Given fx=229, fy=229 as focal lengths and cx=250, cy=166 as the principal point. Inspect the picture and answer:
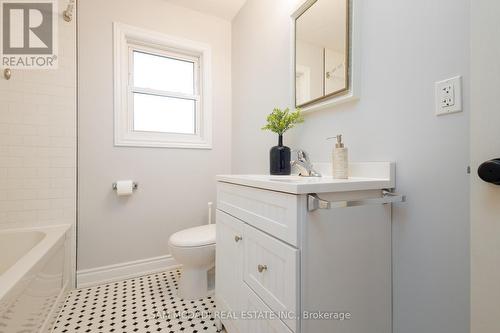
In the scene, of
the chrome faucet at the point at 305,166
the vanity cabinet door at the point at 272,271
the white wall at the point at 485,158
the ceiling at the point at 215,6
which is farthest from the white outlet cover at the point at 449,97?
the ceiling at the point at 215,6

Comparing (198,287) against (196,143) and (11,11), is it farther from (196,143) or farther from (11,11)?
(11,11)

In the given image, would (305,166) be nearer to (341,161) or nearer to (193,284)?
(341,161)

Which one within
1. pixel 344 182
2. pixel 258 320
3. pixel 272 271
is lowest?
pixel 258 320

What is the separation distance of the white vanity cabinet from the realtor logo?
1.82m

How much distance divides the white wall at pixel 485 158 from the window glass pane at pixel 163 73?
2.10 metres

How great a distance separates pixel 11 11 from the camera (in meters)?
1.59

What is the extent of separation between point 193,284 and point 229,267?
63cm

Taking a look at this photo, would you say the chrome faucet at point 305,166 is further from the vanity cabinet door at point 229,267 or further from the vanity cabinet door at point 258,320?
the vanity cabinet door at point 258,320

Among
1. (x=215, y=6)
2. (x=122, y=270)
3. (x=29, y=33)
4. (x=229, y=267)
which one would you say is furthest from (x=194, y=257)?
(x=215, y=6)

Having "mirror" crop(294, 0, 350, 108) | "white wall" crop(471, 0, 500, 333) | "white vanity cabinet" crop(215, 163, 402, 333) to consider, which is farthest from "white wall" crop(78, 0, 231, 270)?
"white wall" crop(471, 0, 500, 333)

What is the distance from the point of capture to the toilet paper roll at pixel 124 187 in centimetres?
181

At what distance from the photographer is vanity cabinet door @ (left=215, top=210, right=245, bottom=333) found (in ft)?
3.40

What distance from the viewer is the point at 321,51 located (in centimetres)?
121

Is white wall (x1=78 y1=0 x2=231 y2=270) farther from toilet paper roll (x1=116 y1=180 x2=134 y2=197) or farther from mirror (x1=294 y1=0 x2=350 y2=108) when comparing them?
mirror (x1=294 y1=0 x2=350 y2=108)
